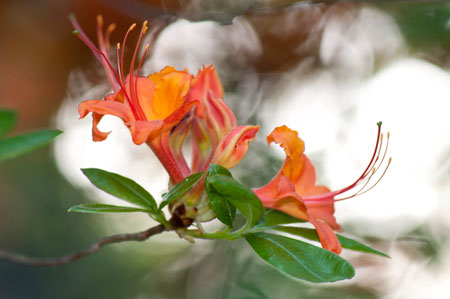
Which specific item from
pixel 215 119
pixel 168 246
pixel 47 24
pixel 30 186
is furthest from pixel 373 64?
pixel 215 119

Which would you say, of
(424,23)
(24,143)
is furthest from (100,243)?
(424,23)

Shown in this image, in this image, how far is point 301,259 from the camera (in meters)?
1.01

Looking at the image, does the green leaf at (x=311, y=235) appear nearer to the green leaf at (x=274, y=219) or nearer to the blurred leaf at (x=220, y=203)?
the green leaf at (x=274, y=219)

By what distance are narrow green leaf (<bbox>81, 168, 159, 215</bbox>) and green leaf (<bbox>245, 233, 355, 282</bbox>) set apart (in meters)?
0.23

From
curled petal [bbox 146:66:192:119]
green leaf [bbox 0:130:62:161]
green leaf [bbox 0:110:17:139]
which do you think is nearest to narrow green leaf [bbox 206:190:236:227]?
curled petal [bbox 146:66:192:119]

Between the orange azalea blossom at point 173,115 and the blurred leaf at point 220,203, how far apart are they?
0.11 m

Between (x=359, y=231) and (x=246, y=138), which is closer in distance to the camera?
(x=246, y=138)

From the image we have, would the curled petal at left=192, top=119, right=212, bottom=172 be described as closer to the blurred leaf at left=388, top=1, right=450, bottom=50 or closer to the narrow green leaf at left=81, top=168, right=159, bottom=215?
the narrow green leaf at left=81, top=168, right=159, bottom=215

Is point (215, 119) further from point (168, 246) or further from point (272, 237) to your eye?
point (168, 246)

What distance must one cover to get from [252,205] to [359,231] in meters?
2.54

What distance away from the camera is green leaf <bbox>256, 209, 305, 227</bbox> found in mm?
1152

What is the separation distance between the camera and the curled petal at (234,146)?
1.12 meters

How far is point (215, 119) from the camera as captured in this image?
1.20 metres

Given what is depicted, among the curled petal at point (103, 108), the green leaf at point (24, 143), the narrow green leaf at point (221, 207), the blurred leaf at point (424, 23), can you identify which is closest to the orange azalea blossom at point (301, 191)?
the narrow green leaf at point (221, 207)
